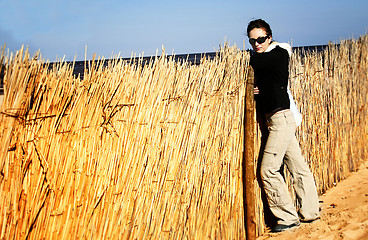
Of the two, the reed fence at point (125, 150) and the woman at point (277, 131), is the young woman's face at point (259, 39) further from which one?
the reed fence at point (125, 150)

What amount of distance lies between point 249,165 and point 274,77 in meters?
0.73

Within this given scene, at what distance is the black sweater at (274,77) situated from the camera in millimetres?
2803

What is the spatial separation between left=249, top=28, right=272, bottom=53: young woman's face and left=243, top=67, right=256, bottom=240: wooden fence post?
0.27m

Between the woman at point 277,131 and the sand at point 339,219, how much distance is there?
0.28 feet

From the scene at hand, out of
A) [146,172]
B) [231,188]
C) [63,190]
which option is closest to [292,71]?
[231,188]

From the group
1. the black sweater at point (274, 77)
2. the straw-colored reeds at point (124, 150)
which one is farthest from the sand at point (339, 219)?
the black sweater at point (274, 77)

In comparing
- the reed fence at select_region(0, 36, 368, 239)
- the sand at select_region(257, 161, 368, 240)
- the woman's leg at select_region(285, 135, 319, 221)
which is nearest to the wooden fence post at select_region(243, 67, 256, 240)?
the reed fence at select_region(0, 36, 368, 239)

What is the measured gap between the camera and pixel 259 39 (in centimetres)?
294

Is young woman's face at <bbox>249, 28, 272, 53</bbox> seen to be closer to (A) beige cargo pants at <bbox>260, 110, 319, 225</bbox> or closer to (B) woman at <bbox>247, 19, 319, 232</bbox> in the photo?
(B) woman at <bbox>247, 19, 319, 232</bbox>

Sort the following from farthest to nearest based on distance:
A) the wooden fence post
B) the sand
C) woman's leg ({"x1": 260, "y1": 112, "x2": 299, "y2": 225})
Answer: the wooden fence post, woman's leg ({"x1": 260, "y1": 112, "x2": 299, "y2": 225}), the sand

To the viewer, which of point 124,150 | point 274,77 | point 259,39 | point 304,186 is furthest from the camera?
point 304,186

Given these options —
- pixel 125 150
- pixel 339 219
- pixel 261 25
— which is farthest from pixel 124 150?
pixel 339 219

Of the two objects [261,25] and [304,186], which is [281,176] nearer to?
[304,186]

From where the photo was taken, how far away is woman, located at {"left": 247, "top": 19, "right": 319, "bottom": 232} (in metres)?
2.84
